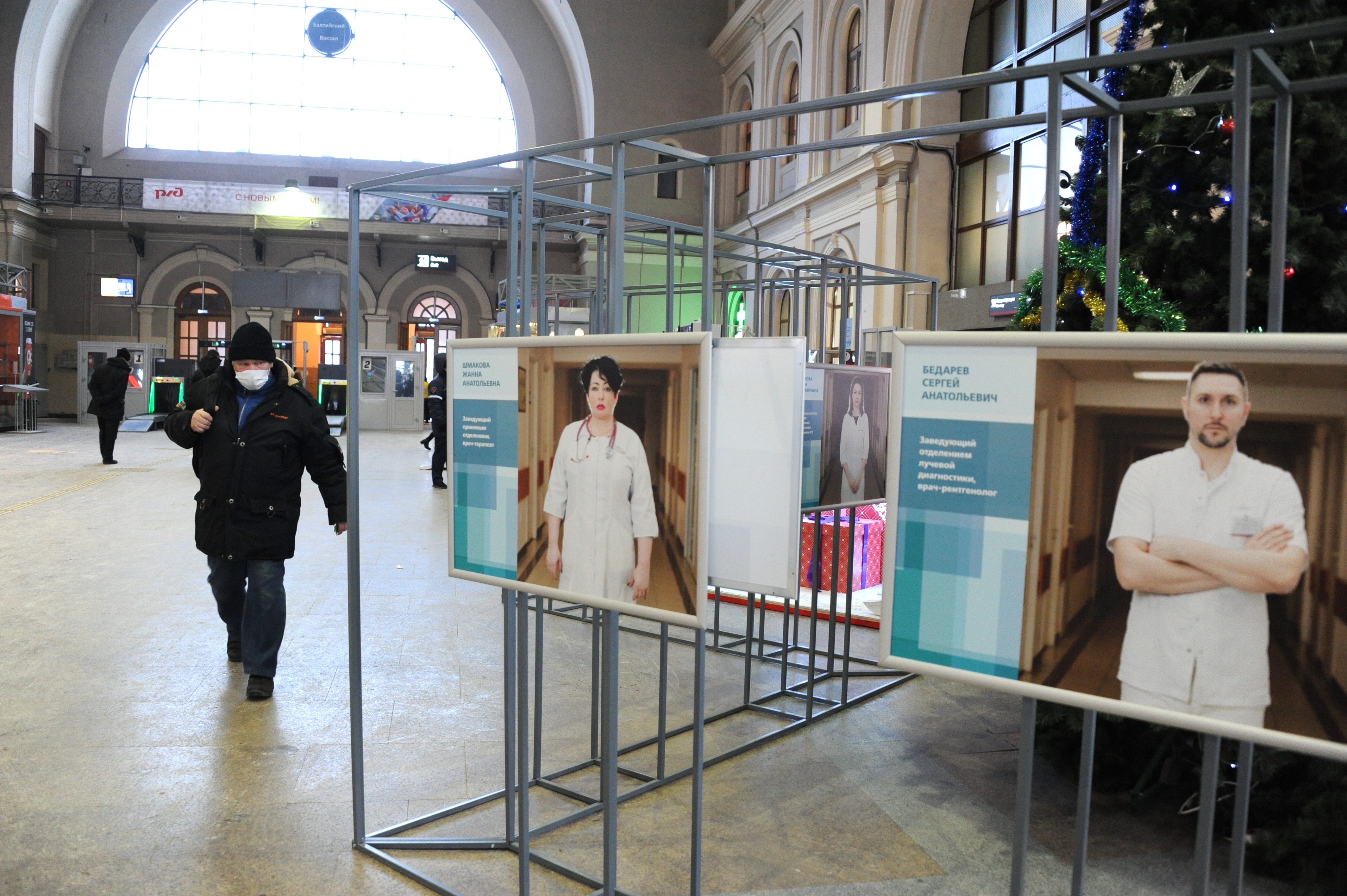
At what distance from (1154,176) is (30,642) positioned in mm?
5742

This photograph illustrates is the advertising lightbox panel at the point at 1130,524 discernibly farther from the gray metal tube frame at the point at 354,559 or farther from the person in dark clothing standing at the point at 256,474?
the person in dark clothing standing at the point at 256,474

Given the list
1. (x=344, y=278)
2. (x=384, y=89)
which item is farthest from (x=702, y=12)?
(x=344, y=278)

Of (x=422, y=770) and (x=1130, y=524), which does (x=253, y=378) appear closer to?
(x=422, y=770)

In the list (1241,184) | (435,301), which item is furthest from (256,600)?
(435,301)

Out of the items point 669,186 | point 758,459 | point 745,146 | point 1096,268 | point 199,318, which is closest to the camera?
point 758,459

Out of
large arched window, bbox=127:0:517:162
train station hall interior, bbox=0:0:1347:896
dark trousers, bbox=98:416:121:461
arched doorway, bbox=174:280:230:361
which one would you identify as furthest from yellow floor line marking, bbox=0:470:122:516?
large arched window, bbox=127:0:517:162

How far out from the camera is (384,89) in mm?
28516

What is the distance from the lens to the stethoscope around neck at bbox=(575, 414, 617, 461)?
2453 millimetres

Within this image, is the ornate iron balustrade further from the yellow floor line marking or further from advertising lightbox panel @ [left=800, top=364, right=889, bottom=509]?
advertising lightbox panel @ [left=800, top=364, right=889, bottom=509]

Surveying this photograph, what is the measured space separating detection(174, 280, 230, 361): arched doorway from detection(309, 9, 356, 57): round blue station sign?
7.12m
